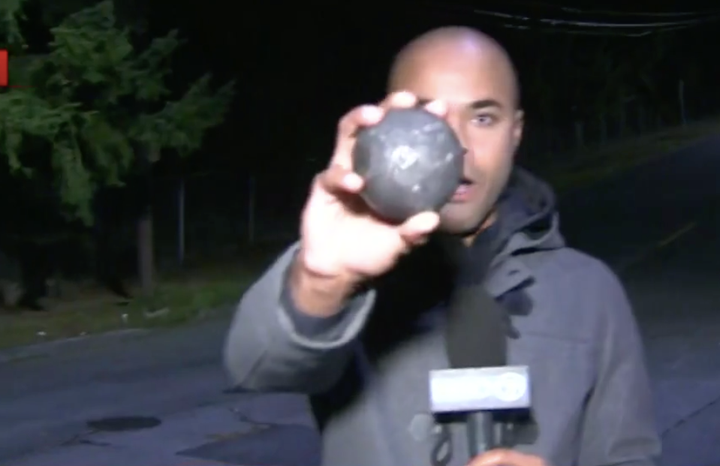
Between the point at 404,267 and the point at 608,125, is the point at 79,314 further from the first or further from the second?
the point at 608,125

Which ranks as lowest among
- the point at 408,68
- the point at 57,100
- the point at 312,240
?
the point at 57,100

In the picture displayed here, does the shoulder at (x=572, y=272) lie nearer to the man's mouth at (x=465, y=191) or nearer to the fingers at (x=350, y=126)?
the man's mouth at (x=465, y=191)

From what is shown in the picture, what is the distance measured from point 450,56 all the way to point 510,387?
53 cm

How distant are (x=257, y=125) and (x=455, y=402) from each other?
76.8ft

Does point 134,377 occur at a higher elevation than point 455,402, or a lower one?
lower

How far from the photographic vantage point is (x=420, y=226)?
1.73 metres

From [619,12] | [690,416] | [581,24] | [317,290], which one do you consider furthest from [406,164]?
[619,12]

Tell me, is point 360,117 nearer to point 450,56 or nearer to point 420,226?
point 420,226

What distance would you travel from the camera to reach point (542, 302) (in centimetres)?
231

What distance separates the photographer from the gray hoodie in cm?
197

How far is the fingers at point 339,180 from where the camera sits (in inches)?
68.5

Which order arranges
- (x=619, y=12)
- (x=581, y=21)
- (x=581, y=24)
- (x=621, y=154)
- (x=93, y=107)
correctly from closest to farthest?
(x=93, y=107)
(x=621, y=154)
(x=581, y=24)
(x=581, y=21)
(x=619, y=12)

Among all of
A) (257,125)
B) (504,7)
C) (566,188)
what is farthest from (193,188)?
(504,7)

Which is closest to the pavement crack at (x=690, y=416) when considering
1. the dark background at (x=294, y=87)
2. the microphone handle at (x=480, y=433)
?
the microphone handle at (x=480, y=433)
